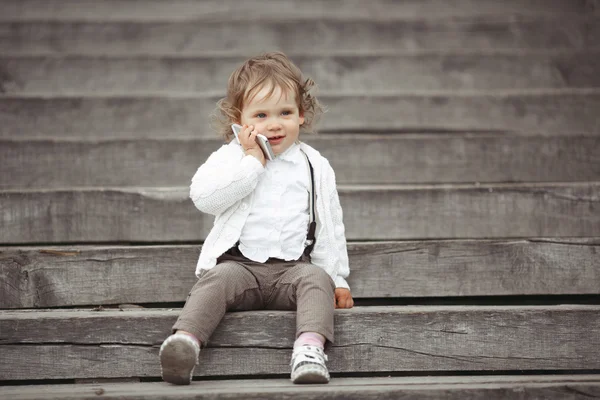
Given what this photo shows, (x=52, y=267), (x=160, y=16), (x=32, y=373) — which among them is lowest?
(x=32, y=373)

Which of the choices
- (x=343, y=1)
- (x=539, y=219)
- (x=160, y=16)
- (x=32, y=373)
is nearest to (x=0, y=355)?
(x=32, y=373)

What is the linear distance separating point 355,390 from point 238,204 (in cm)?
77

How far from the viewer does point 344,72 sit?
432 cm

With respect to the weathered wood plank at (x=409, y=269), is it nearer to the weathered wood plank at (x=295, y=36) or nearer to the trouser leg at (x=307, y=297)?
the trouser leg at (x=307, y=297)

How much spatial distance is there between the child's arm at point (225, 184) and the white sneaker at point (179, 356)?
1.65 ft

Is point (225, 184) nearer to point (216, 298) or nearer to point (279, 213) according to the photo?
point (279, 213)

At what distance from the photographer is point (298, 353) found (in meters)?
2.23

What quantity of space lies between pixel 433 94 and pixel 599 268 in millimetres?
1381

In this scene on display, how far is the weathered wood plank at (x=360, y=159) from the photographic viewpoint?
3482 mm

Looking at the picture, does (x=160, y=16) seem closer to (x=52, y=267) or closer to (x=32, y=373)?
(x=52, y=267)

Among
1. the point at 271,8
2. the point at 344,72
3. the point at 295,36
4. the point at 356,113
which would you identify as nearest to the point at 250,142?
the point at 356,113

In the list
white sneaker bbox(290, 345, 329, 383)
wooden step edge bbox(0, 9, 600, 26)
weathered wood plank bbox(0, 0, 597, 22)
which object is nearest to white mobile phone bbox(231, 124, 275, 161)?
white sneaker bbox(290, 345, 329, 383)

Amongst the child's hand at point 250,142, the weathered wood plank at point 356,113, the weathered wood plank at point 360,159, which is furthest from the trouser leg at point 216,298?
the weathered wood plank at point 356,113

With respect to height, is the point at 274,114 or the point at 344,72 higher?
the point at 344,72
